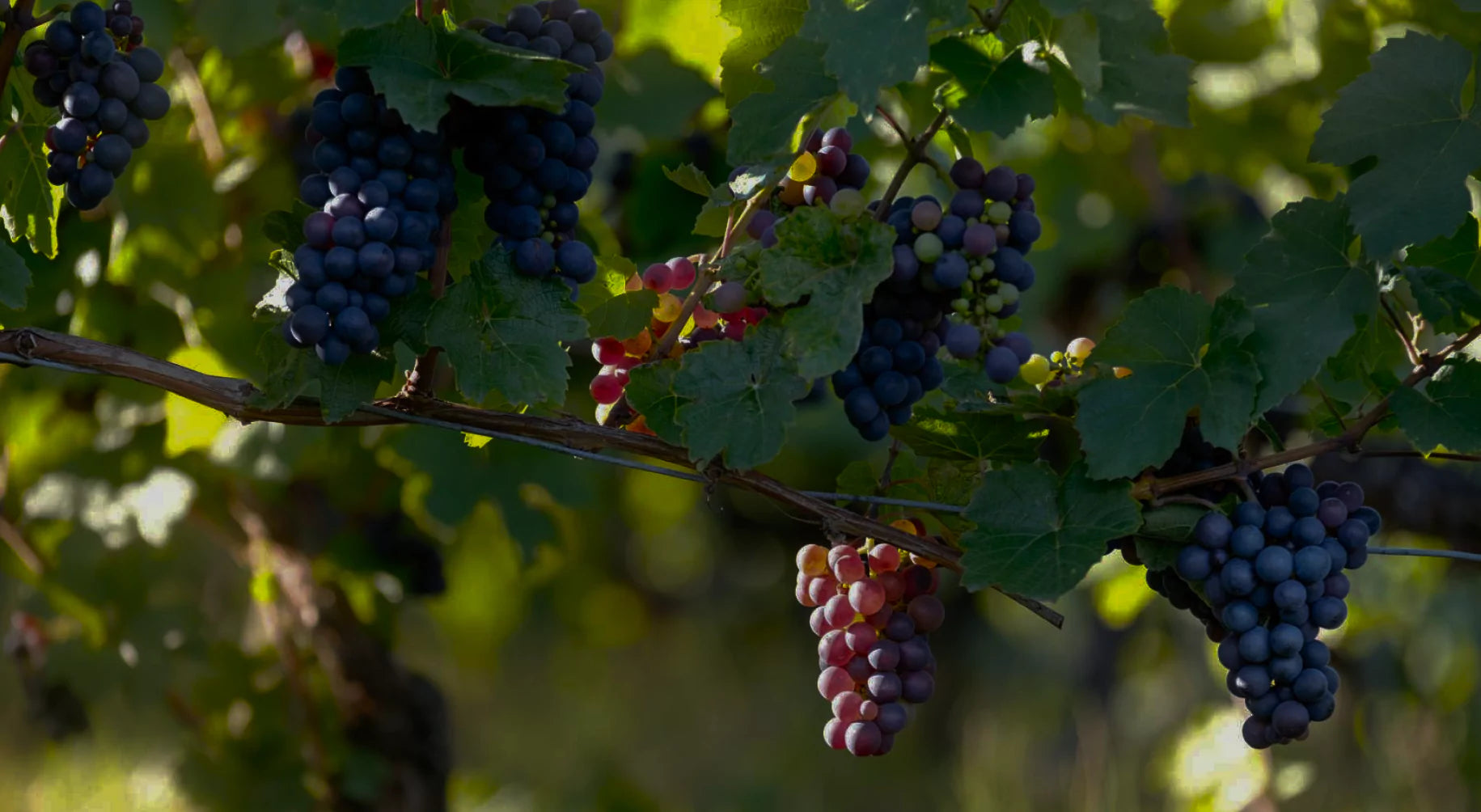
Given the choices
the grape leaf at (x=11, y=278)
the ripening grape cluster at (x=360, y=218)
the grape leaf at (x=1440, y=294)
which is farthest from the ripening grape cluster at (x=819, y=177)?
the grape leaf at (x=11, y=278)

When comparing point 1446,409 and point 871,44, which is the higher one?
point 871,44

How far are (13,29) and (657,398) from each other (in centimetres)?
74

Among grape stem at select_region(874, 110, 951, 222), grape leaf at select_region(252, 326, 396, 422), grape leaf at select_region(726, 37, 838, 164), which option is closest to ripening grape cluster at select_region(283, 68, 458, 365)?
grape leaf at select_region(252, 326, 396, 422)

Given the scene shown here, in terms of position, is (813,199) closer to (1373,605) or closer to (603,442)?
(603,442)

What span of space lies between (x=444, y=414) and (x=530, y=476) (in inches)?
51.0

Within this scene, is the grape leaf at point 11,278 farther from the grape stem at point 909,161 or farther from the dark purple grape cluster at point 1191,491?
the dark purple grape cluster at point 1191,491

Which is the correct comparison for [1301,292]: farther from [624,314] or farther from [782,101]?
[624,314]

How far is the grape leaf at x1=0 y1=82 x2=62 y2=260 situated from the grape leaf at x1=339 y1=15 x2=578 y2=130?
45 centimetres

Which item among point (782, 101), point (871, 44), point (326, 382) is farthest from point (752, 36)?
point (326, 382)

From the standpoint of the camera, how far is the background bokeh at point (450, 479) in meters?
2.43

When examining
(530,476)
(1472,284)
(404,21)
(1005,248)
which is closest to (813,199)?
(1005,248)

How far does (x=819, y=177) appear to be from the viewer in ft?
4.44

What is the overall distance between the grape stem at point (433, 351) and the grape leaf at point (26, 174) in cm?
46

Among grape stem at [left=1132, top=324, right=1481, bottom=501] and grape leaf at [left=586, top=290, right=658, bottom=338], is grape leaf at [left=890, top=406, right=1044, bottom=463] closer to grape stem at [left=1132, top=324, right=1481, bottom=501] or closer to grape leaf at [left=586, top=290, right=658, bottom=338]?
grape stem at [left=1132, top=324, right=1481, bottom=501]
